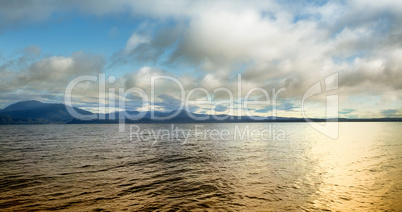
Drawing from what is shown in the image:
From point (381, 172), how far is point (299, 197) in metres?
15.5

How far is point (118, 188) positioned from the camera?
57.6ft

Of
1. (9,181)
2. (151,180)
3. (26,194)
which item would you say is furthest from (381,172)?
(9,181)

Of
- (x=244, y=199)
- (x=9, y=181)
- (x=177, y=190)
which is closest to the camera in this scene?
(x=244, y=199)

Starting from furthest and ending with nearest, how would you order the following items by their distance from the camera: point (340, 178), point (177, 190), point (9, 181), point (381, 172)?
point (381, 172), point (340, 178), point (9, 181), point (177, 190)

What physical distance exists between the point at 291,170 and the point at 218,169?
8675 mm

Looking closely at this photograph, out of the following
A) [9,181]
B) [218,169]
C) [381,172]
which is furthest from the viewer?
[218,169]

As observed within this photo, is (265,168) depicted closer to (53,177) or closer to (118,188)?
(118,188)

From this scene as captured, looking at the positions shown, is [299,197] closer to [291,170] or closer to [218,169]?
[291,170]

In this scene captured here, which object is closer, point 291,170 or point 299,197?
point 299,197

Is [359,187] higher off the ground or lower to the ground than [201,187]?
higher

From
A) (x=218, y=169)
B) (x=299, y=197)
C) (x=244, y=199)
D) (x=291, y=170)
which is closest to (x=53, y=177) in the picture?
(x=218, y=169)

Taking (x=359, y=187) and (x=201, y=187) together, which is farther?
(x=201, y=187)

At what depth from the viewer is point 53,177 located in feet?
70.3

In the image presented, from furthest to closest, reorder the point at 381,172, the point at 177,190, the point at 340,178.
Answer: the point at 381,172 < the point at 340,178 < the point at 177,190
